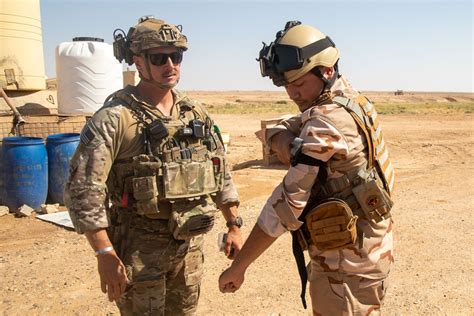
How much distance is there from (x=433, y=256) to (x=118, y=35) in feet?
13.6

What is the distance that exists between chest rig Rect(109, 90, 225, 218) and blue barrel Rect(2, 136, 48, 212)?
4.80 metres

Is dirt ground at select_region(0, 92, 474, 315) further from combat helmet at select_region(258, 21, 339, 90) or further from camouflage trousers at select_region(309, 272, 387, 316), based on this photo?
combat helmet at select_region(258, 21, 339, 90)

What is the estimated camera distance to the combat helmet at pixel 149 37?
2740mm

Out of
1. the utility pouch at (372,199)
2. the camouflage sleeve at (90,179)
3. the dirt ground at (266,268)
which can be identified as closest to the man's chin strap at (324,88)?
the utility pouch at (372,199)

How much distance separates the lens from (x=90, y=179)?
8.17ft

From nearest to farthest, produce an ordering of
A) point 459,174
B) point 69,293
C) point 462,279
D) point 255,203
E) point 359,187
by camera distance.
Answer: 1. point 359,187
2. point 69,293
3. point 462,279
4. point 255,203
5. point 459,174

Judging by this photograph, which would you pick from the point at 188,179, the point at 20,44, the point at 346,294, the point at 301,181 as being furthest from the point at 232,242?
the point at 20,44

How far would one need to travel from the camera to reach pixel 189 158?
9.32 feet

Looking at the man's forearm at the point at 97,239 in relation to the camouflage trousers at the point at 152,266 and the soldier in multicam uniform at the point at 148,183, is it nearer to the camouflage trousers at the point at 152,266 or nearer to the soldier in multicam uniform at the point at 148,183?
the soldier in multicam uniform at the point at 148,183

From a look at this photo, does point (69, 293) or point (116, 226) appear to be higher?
point (116, 226)

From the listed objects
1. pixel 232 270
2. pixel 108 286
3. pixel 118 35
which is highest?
pixel 118 35

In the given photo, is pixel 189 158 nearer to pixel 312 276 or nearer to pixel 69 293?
pixel 312 276

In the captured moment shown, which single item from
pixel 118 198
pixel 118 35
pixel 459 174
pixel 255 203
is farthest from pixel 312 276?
pixel 459 174

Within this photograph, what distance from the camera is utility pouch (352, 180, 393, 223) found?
2.14 meters
